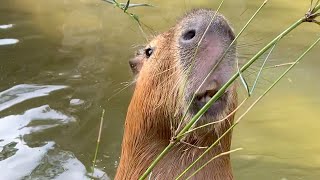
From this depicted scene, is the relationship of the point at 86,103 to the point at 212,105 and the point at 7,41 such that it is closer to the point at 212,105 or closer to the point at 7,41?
the point at 7,41

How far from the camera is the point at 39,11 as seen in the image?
7.96m

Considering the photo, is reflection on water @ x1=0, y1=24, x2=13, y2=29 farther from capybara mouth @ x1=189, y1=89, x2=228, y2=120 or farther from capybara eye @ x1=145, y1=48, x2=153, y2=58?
capybara mouth @ x1=189, y1=89, x2=228, y2=120

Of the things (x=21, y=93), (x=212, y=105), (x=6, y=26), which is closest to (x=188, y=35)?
(x=212, y=105)

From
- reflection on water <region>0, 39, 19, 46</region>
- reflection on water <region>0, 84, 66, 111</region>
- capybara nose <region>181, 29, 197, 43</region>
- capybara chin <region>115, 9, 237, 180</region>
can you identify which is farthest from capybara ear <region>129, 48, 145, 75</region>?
reflection on water <region>0, 39, 19, 46</region>

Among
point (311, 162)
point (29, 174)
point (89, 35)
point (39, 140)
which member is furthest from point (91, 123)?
point (89, 35)

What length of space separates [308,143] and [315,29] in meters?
3.00

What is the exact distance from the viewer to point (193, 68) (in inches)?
89.4

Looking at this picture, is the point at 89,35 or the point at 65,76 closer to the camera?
the point at 65,76

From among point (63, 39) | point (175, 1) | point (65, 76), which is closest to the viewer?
point (65, 76)

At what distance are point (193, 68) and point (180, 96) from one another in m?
0.16

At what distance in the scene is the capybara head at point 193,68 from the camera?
224 cm

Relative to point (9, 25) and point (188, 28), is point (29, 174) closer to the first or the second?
point (188, 28)

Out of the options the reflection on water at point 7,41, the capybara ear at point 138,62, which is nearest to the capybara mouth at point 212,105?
the capybara ear at point 138,62

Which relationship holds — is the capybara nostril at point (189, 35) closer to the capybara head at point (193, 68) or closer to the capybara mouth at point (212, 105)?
the capybara head at point (193, 68)
